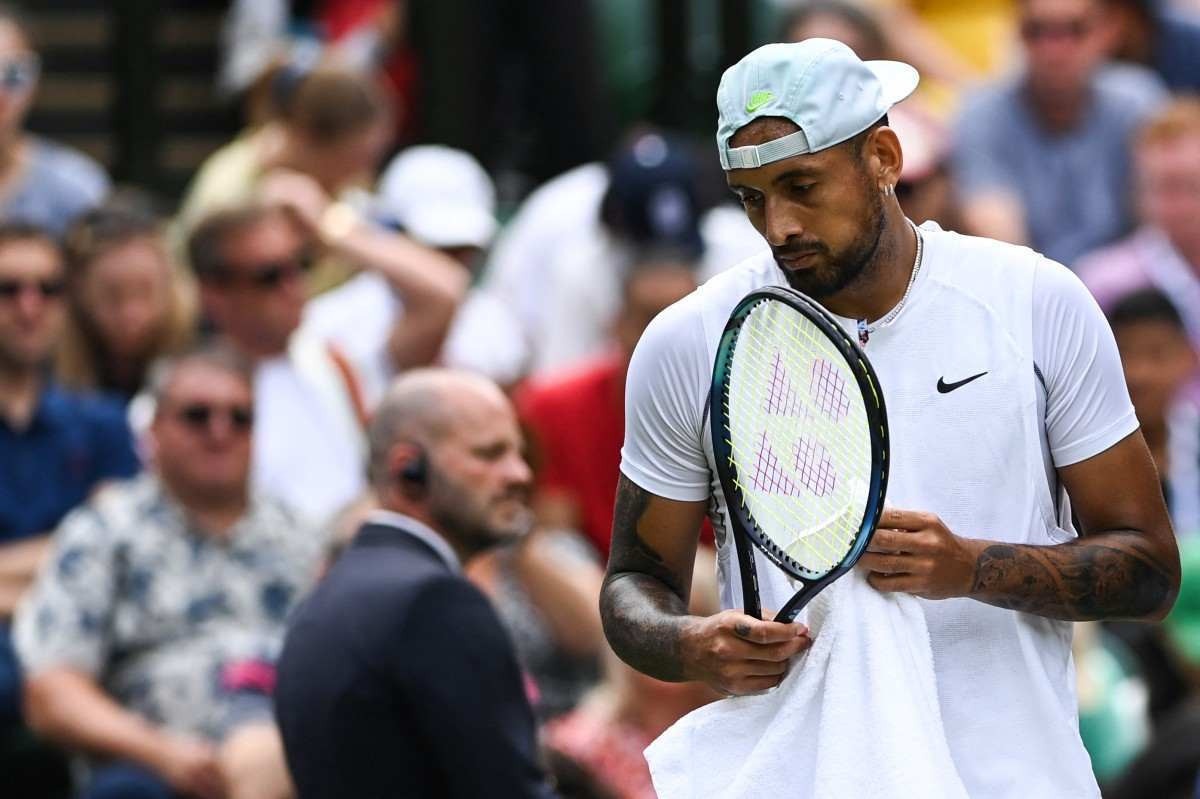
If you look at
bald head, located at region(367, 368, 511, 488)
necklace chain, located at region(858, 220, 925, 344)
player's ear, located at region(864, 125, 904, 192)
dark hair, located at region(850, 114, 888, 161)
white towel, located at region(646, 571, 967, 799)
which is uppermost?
dark hair, located at region(850, 114, 888, 161)

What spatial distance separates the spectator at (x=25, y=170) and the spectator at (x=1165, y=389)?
3412 millimetres

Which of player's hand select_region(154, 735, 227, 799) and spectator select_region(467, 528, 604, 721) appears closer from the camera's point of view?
player's hand select_region(154, 735, 227, 799)

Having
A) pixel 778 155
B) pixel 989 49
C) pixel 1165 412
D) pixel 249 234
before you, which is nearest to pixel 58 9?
pixel 249 234

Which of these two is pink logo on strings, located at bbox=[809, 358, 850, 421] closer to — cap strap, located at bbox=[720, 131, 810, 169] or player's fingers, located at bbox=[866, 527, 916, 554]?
player's fingers, located at bbox=[866, 527, 916, 554]

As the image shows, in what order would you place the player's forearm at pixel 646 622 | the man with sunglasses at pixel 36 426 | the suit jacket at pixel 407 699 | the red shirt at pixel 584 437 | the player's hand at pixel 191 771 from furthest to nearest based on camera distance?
the red shirt at pixel 584 437 → the man with sunglasses at pixel 36 426 → the player's hand at pixel 191 771 → the suit jacket at pixel 407 699 → the player's forearm at pixel 646 622

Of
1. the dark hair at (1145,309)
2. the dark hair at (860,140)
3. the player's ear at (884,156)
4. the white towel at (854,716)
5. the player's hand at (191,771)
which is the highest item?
the dark hair at (860,140)

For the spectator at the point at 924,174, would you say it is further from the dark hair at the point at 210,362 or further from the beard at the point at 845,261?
the beard at the point at 845,261

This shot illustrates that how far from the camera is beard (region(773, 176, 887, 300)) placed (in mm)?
3139

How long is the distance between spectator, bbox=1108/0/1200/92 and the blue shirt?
4.35m

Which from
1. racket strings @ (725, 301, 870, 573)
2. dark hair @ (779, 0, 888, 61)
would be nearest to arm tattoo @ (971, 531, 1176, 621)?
racket strings @ (725, 301, 870, 573)

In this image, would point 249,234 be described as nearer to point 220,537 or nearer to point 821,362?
point 220,537

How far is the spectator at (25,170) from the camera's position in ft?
23.9

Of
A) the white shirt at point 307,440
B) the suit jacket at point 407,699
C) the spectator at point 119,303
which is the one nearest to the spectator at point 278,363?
the white shirt at point 307,440

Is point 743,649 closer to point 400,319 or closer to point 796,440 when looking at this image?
point 796,440
